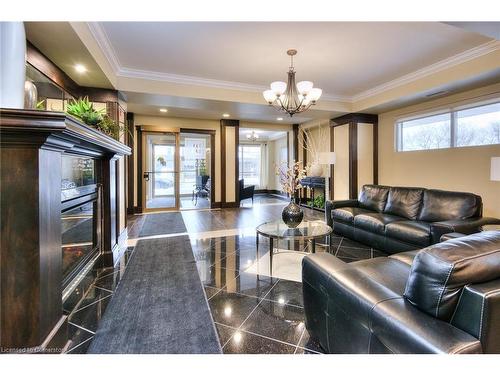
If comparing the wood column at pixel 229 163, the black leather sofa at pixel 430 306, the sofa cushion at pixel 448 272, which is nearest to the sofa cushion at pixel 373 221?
the black leather sofa at pixel 430 306

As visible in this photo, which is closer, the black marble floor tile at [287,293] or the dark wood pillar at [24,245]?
the dark wood pillar at [24,245]

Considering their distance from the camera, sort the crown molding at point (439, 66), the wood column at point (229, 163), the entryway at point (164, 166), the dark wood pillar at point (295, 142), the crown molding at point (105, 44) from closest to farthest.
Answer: the crown molding at point (105, 44)
the crown molding at point (439, 66)
the entryway at point (164, 166)
the wood column at point (229, 163)
the dark wood pillar at point (295, 142)

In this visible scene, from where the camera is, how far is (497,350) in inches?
36.2

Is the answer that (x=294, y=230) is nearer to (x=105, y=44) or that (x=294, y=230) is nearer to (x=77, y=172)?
(x=77, y=172)

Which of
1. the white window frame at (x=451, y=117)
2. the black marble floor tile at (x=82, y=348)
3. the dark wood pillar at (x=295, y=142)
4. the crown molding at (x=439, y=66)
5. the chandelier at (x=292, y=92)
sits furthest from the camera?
the dark wood pillar at (x=295, y=142)

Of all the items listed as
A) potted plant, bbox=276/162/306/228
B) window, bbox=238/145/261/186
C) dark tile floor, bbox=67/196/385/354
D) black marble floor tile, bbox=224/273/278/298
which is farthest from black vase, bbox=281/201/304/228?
window, bbox=238/145/261/186

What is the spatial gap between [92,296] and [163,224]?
313cm

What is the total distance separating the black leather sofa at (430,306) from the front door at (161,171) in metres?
6.48

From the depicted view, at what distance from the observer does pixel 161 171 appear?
7250 mm

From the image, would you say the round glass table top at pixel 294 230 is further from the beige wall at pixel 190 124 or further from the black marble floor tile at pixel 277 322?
the beige wall at pixel 190 124

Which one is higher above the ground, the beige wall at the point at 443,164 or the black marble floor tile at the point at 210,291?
the beige wall at the point at 443,164

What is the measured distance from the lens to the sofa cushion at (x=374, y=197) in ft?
14.1

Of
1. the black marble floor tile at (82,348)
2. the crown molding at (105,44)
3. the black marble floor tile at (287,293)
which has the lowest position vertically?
the black marble floor tile at (82,348)
